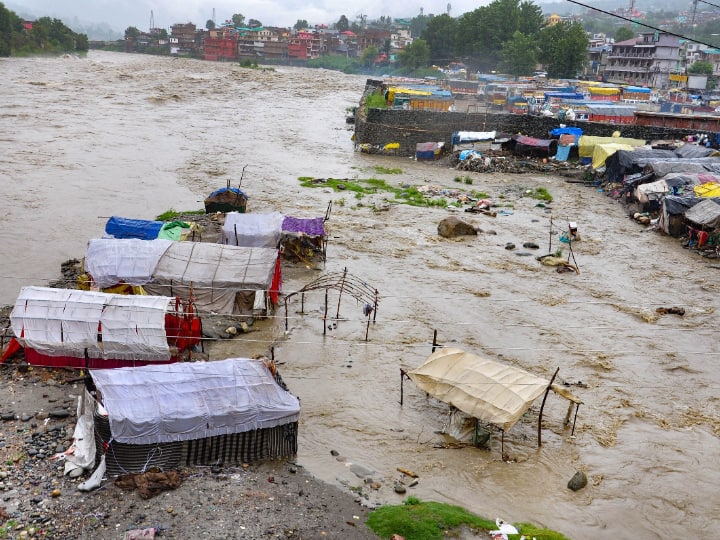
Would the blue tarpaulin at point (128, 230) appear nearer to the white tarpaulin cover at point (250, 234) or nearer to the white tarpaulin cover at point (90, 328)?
the white tarpaulin cover at point (250, 234)

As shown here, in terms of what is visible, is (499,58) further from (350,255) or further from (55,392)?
(55,392)

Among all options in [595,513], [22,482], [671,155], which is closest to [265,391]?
[22,482]

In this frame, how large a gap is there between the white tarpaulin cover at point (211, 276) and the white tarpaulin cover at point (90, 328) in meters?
1.82

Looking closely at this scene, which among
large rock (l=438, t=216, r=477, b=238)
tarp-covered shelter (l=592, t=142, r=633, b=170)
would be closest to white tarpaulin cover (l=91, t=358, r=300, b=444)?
large rock (l=438, t=216, r=477, b=238)

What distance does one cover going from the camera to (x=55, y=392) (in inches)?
438

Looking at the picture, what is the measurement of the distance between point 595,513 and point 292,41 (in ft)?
380

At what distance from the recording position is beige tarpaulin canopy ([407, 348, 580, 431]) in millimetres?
10336

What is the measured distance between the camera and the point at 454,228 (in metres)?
21.5

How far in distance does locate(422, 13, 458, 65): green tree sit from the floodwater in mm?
66465

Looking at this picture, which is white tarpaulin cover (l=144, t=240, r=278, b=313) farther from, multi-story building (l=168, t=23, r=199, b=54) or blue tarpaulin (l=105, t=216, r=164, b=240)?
multi-story building (l=168, t=23, r=199, b=54)

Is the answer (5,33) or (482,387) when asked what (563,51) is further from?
(482,387)

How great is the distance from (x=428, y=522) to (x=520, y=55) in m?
72.1

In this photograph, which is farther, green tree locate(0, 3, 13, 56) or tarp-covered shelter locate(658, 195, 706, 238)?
green tree locate(0, 3, 13, 56)

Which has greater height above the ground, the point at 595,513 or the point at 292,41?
the point at 292,41
